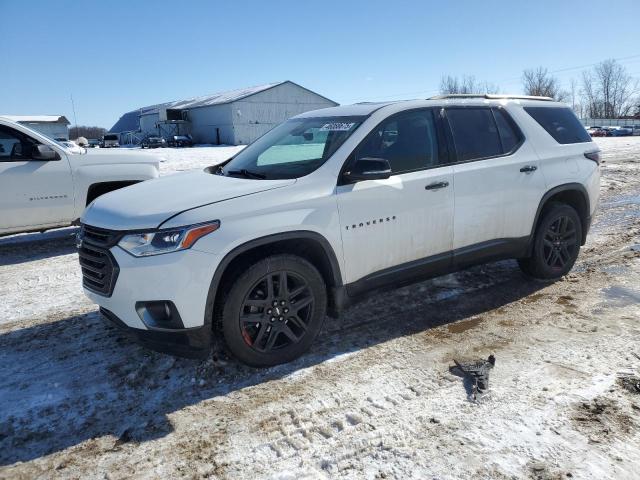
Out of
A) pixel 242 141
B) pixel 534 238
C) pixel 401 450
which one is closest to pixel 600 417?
pixel 401 450

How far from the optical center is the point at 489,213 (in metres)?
4.28

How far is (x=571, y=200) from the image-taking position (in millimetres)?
5059

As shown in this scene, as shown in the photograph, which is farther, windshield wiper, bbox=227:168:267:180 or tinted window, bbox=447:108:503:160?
tinted window, bbox=447:108:503:160

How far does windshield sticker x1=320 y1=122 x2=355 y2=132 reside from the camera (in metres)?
3.84

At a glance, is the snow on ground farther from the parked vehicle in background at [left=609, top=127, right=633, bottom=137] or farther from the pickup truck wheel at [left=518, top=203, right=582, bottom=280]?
the parked vehicle in background at [left=609, top=127, right=633, bottom=137]

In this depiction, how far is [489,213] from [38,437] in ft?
12.2

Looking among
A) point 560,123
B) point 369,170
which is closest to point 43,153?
point 369,170

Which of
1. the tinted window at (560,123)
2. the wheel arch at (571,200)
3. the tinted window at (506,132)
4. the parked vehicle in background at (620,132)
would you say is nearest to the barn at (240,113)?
the parked vehicle in background at (620,132)

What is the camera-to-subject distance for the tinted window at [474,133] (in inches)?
165

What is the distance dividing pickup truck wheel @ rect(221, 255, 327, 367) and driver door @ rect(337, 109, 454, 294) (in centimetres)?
35

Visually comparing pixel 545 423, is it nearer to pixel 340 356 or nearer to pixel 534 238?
pixel 340 356

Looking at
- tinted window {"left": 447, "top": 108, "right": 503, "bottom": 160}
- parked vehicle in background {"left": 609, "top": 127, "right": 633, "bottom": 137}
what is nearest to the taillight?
tinted window {"left": 447, "top": 108, "right": 503, "bottom": 160}

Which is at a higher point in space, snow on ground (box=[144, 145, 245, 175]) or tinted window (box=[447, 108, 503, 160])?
tinted window (box=[447, 108, 503, 160])

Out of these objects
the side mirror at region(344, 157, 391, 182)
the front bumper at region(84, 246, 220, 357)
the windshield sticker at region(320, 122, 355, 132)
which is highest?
the windshield sticker at region(320, 122, 355, 132)
